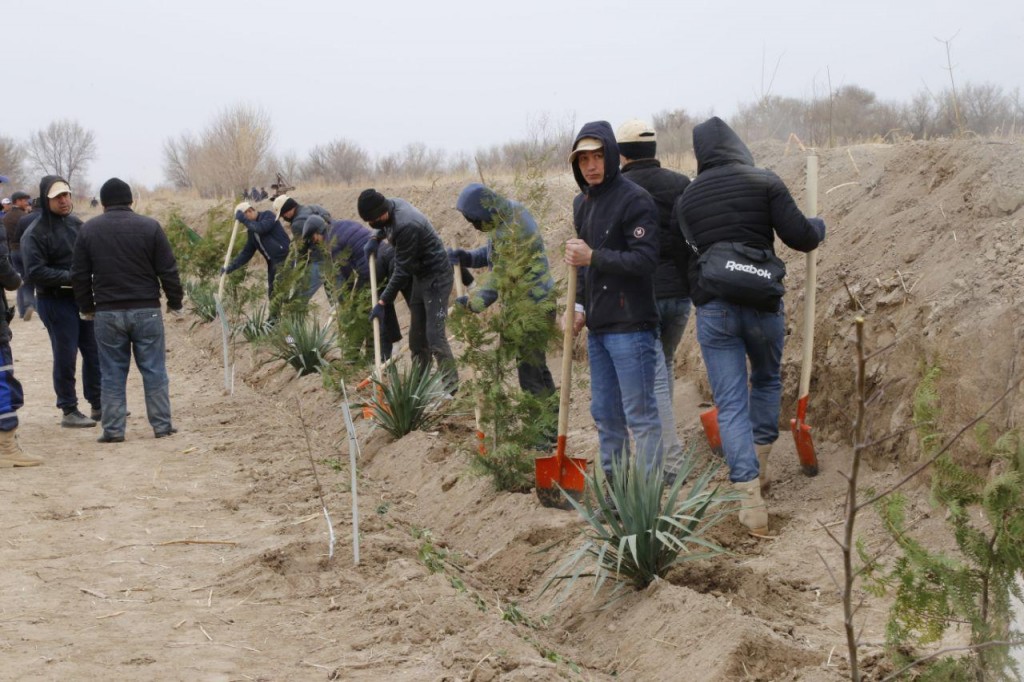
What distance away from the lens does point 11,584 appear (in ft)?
17.6

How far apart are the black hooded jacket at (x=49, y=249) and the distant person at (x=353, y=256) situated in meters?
2.27

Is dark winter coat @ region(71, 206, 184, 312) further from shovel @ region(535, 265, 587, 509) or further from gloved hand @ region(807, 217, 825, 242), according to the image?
gloved hand @ region(807, 217, 825, 242)

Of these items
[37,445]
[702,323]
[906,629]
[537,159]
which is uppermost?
[537,159]

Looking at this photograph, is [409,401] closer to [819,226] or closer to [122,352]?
[122,352]

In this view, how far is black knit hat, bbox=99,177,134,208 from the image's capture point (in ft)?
30.2

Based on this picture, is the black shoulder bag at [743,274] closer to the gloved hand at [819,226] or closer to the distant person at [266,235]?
the gloved hand at [819,226]

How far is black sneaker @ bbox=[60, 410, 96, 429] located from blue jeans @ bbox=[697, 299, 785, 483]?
660 cm

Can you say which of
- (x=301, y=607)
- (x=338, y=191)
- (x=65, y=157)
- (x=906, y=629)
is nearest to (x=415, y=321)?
(x=301, y=607)

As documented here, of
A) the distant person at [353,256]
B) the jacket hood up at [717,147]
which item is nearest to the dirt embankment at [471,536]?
the jacket hood up at [717,147]

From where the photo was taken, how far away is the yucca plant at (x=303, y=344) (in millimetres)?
11461

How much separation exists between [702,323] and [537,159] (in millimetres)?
1324

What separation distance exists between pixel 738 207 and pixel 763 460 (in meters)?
1.56

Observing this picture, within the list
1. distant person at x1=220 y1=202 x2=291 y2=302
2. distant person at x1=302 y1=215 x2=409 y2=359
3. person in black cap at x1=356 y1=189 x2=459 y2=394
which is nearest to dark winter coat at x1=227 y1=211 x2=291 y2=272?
distant person at x1=220 y1=202 x2=291 y2=302

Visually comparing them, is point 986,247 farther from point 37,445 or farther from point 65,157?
point 65,157
